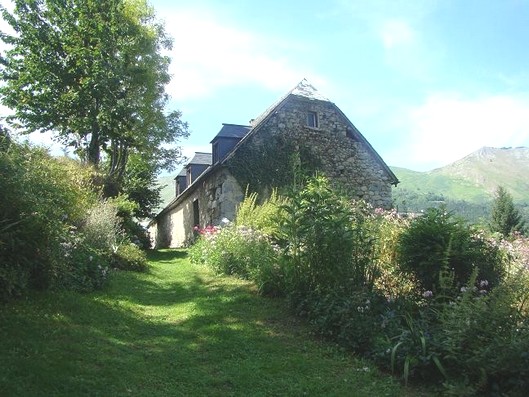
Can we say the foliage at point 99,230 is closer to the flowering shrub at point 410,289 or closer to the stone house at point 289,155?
the flowering shrub at point 410,289

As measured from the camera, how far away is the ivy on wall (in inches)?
642

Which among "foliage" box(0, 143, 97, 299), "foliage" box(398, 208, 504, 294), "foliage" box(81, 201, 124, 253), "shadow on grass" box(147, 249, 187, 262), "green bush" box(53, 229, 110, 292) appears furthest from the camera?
"shadow on grass" box(147, 249, 187, 262)

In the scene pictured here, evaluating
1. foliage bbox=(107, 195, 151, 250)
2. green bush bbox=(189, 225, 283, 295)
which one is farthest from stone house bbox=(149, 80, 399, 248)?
green bush bbox=(189, 225, 283, 295)

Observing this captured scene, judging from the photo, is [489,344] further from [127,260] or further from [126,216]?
[126,216]

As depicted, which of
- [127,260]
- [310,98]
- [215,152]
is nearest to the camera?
[127,260]

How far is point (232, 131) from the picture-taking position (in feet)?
58.2

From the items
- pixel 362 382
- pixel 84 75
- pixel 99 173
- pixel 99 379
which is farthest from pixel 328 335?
pixel 84 75

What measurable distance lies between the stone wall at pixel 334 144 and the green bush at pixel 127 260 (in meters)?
7.21

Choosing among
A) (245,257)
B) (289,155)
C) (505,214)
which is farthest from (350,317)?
(505,214)

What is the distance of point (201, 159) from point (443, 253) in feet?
65.7

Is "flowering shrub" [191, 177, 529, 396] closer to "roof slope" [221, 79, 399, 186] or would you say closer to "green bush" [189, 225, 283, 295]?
"green bush" [189, 225, 283, 295]

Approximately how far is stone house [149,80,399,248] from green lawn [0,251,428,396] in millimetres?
9532

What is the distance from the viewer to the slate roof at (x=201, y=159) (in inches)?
971

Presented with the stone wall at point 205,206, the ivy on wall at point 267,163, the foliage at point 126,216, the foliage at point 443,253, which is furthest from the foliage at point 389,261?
the foliage at point 126,216
